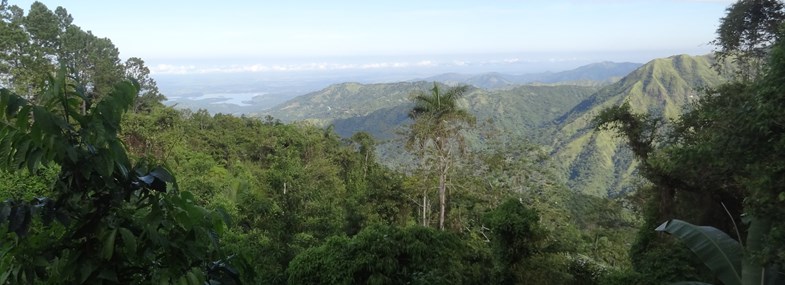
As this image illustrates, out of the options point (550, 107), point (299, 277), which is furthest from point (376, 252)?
point (550, 107)

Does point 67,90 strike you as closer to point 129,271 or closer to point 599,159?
point 129,271

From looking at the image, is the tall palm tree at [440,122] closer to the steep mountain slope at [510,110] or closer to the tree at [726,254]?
the tree at [726,254]

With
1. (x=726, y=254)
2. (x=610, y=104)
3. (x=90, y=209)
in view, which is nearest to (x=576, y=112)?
(x=610, y=104)

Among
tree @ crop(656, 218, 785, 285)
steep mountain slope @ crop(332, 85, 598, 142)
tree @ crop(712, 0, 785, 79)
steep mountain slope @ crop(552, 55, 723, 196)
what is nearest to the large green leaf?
tree @ crop(656, 218, 785, 285)

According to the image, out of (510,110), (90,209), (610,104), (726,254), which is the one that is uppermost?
(90,209)

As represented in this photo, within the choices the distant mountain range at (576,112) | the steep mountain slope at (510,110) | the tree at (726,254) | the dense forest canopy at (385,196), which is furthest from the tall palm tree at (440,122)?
the steep mountain slope at (510,110)

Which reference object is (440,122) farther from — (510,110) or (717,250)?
(510,110)

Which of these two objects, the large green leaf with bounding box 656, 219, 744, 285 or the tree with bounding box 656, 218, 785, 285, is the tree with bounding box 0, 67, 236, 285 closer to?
the tree with bounding box 656, 218, 785, 285
